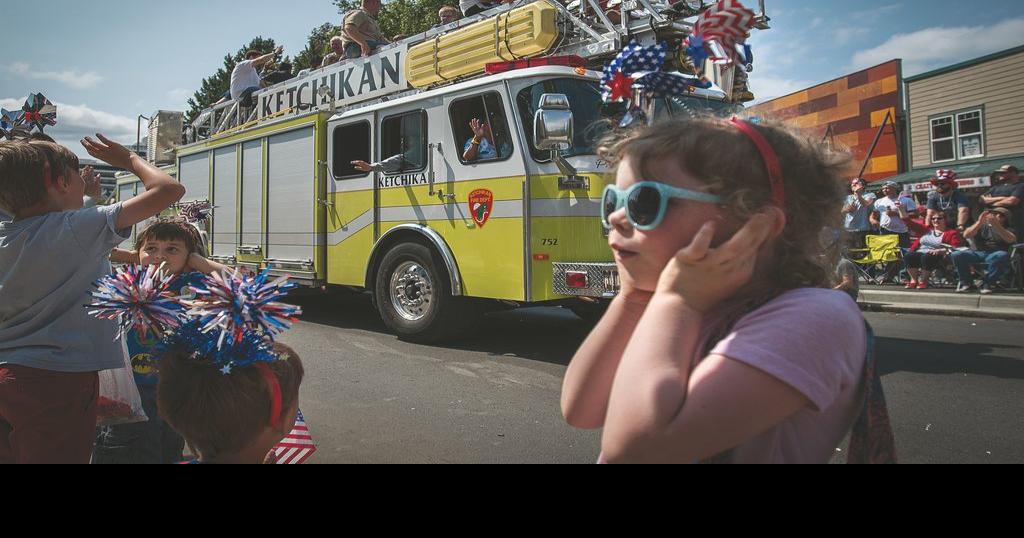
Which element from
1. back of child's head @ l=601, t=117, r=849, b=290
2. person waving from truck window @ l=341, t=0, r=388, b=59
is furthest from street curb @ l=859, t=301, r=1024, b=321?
back of child's head @ l=601, t=117, r=849, b=290

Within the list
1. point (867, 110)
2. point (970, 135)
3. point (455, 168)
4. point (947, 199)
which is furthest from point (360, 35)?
point (867, 110)

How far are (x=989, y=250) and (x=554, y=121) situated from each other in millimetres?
9081

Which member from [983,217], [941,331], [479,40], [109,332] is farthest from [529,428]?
[983,217]

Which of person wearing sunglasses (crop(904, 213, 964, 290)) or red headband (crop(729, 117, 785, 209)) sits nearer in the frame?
red headband (crop(729, 117, 785, 209))

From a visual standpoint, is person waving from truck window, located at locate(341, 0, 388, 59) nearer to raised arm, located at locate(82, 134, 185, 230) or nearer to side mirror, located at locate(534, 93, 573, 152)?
side mirror, located at locate(534, 93, 573, 152)

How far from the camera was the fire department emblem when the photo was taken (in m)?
6.84

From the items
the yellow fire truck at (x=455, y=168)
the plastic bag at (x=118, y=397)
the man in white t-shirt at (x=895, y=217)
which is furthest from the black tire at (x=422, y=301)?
the man in white t-shirt at (x=895, y=217)

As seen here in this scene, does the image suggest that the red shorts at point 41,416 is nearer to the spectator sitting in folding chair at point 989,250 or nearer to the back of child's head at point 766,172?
the back of child's head at point 766,172

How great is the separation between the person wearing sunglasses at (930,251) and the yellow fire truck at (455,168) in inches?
273

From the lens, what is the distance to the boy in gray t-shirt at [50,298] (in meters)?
2.27

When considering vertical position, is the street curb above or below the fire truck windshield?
below

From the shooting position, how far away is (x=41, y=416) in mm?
2283

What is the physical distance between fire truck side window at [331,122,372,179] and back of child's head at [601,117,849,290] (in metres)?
7.28

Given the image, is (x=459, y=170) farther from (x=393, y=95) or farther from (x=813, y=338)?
(x=813, y=338)
